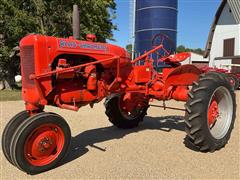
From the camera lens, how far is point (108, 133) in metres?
6.25

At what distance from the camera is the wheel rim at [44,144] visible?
4.03 metres

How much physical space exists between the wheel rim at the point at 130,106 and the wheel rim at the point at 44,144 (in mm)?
2080

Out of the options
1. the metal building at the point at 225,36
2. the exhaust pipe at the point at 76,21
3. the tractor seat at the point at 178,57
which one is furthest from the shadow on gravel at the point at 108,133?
the metal building at the point at 225,36

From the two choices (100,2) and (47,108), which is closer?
(47,108)

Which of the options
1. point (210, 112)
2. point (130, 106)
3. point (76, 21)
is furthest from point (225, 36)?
point (76, 21)

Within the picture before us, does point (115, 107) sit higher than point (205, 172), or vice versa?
point (115, 107)

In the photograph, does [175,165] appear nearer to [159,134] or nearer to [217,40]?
[159,134]

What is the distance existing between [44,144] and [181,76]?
9.13 feet

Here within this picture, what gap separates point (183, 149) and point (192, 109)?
0.82m

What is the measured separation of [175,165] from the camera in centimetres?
435

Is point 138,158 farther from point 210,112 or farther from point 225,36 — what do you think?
point 225,36

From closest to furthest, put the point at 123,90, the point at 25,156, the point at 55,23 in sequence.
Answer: the point at 25,156 → the point at 123,90 → the point at 55,23

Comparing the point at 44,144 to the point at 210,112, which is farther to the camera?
the point at 210,112

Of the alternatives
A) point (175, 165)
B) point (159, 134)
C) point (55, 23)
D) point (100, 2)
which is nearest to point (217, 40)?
point (100, 2)
